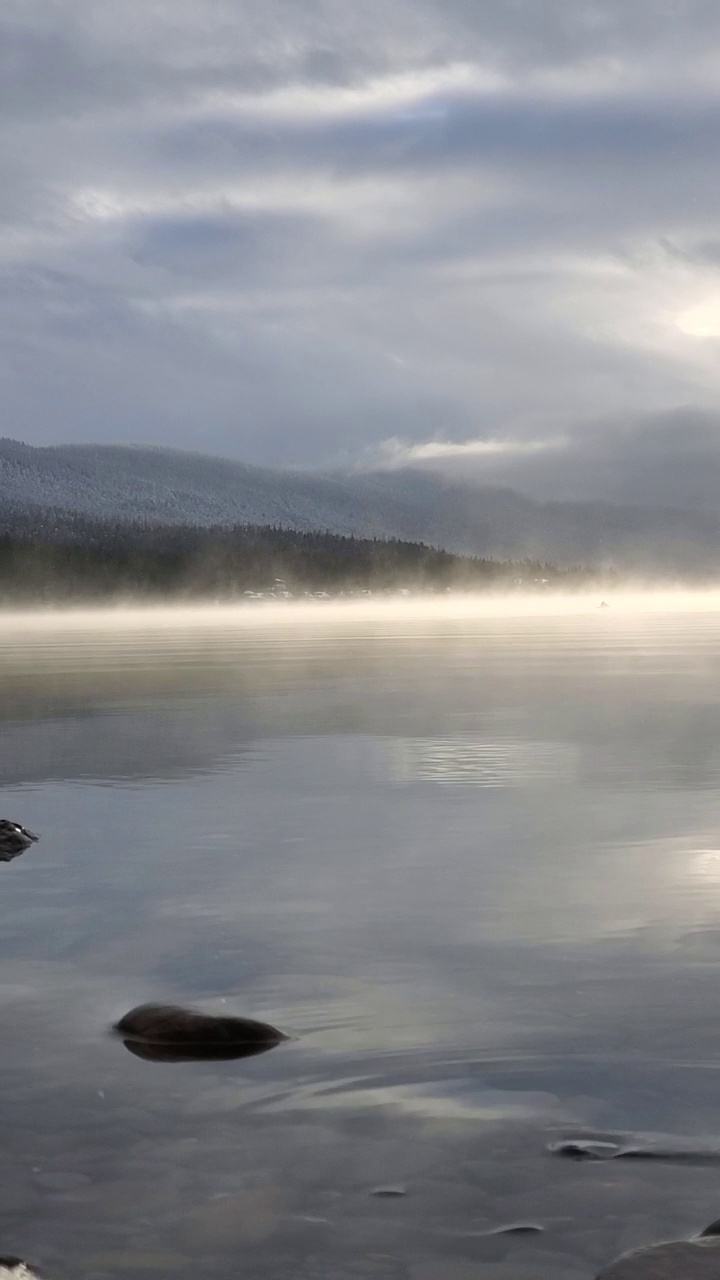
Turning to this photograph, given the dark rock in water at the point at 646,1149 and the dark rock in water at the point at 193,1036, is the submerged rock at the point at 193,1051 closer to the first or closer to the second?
the dark rock in water at the point at 193,1036

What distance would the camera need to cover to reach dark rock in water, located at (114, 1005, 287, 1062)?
397 inches

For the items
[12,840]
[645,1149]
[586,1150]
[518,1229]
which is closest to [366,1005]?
[586,1150]

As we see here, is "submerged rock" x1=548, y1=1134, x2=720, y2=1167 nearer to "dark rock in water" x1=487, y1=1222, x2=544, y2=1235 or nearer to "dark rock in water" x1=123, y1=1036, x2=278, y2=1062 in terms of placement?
"dark rock in water" x1=487, y1=1222, x2=544, y2=1235

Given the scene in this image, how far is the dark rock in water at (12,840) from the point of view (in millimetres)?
17875

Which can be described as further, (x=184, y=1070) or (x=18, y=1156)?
(x=184, y=1070)

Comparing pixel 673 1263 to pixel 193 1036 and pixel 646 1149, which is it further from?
pixel 193 1036

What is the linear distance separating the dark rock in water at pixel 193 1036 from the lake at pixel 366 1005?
194 millimetres

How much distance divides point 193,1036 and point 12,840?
853 centimetres

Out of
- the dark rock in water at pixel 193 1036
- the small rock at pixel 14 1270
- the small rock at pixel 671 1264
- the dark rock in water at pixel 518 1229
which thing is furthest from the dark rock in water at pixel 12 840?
the small rock at pixel 671 1264

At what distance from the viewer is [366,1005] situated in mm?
11117

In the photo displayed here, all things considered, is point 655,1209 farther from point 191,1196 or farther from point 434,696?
point 434,696

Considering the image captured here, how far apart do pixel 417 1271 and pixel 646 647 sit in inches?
2692

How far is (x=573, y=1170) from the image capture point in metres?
7.93

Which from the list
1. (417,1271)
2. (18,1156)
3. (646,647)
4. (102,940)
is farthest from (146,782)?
(646,647)
